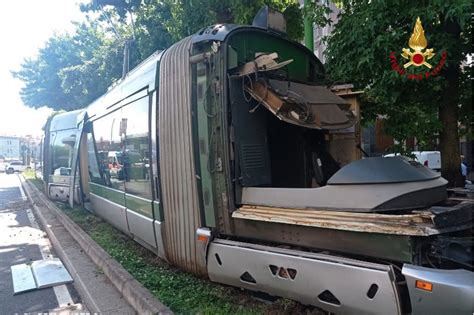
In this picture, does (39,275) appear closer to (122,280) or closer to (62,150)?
(122,280)

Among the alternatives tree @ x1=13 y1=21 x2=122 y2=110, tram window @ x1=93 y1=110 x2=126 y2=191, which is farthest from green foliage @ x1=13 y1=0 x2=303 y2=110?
A: tram window @ x1=93 y1=110 x2=126 y2=191

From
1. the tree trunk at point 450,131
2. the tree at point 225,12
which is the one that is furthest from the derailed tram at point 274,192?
the tree at point 225,12

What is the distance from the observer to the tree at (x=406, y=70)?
→ 4.72 meters

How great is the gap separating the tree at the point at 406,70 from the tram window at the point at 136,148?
266 centimetres

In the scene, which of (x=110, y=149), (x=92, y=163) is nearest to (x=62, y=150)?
(x=92, y=163)

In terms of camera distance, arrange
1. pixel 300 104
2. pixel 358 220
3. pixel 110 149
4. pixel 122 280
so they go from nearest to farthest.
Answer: pixel 358 220 → pixel 300 104 → pixel 122 280 → pixel 110 149

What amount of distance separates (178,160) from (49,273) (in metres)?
2.83

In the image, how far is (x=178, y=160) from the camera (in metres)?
4.46

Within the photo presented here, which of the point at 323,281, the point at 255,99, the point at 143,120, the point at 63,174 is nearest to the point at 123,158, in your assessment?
the point at 143,120

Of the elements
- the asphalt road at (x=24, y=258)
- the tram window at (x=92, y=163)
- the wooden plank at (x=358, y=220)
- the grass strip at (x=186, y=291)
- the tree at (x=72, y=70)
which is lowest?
the asphalt road at (x=24, y=258)

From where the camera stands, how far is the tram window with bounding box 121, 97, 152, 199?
Result: 17.4ft

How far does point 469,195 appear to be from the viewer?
3.45 metres

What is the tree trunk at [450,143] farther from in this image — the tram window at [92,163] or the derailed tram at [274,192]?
the tram window at [92,163]

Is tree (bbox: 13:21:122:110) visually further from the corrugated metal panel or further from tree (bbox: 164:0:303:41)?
the corrugated metal panel
